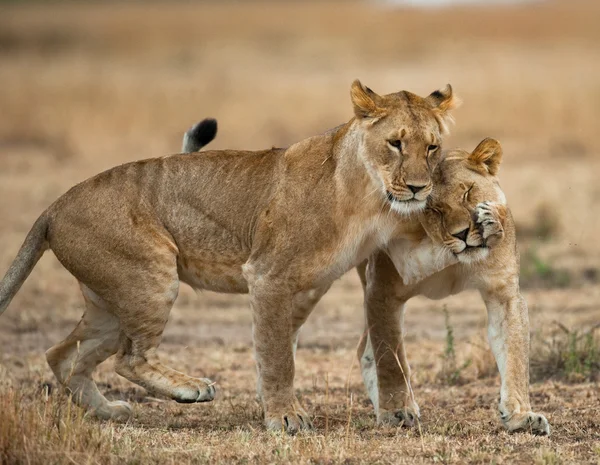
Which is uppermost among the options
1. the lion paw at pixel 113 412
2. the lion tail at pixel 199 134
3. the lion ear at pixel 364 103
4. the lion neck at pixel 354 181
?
the lion tail at pixel 199 134

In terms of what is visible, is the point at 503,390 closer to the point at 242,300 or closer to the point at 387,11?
the point at 242,300

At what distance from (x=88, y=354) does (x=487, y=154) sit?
2050 mm

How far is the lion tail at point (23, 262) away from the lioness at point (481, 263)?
1.53 metres

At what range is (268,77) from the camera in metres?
25.2

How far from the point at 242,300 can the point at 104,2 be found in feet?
121

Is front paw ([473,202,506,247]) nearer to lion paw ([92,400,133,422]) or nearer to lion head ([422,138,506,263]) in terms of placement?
lion head ([422,138,506,263])

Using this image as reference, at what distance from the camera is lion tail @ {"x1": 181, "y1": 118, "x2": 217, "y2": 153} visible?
6004mm

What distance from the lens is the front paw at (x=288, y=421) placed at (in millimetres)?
5113

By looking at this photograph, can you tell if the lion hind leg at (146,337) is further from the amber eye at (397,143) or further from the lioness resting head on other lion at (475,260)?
the amber eye at (397,143)

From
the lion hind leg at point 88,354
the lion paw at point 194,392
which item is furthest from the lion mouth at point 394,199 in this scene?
the lion hind leg at point 88,354

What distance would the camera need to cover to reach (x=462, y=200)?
4.98 metres

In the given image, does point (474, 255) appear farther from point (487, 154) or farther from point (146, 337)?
point (146, 337)

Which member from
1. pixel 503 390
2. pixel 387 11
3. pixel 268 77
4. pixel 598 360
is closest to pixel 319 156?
pixel 503 390

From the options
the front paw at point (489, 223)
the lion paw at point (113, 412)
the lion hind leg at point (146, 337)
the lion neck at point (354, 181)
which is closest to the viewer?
the front paw at point (489, 223)
